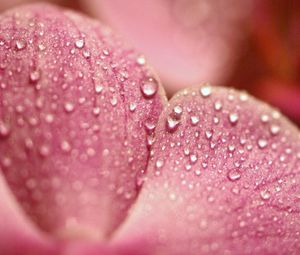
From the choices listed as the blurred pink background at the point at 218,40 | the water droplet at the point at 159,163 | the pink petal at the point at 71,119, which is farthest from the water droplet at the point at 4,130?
the blurred pink background at the point at 218,40

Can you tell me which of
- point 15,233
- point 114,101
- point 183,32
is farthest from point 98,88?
point 183,32

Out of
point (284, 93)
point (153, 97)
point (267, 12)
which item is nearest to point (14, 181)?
point (153, 97)

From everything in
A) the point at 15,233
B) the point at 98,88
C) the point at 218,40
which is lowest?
the point at 15,233

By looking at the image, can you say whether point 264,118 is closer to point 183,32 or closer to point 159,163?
point 159,163

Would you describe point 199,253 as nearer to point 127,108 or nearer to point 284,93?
point 127,108

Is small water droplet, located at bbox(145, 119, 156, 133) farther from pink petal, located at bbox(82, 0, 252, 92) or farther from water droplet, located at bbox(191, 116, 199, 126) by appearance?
pink petal, located at bbox(82, 0, 252, 92)

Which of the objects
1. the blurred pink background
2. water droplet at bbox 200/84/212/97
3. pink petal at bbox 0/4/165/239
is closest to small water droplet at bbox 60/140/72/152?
pink petal at bbox 0/4/165/239
